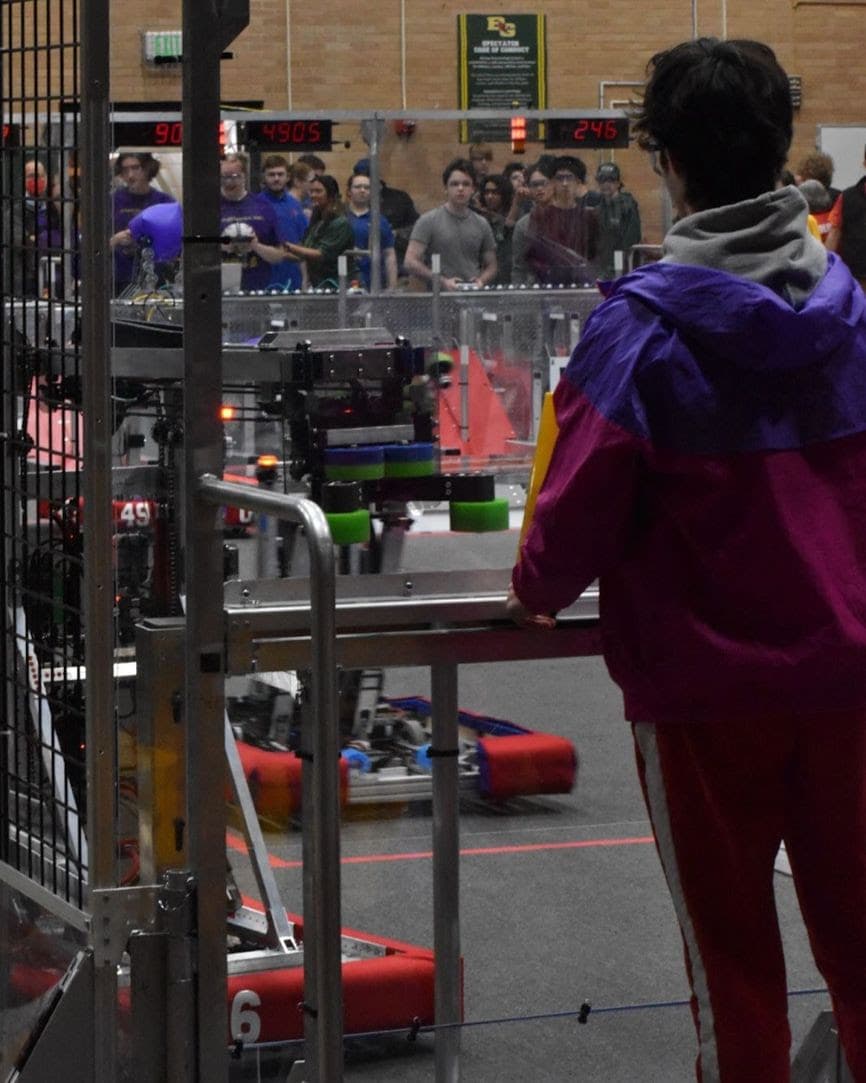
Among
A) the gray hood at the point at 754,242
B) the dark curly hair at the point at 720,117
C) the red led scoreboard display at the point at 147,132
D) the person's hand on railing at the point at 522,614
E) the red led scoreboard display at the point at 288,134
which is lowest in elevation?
the person's hand on railing at the point at 522,614

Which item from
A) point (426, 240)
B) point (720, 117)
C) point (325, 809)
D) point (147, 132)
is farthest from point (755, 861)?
point (426, 240)

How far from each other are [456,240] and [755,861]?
9337mm

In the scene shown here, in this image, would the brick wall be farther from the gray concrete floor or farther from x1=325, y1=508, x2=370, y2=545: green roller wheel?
x1=325, y1=508, x2=370, y2=545: green roller wheel

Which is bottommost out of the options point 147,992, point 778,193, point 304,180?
point 147,992

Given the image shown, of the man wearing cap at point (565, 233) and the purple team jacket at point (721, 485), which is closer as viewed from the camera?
the purple team jacket at point (721, 485)

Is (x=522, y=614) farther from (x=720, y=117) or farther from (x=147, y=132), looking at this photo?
(x=147, y=132)

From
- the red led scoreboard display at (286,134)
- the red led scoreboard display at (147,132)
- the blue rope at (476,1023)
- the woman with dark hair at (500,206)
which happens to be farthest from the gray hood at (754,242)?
the woman with dark hair at (500,206)

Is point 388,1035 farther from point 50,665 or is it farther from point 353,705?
point 353,705

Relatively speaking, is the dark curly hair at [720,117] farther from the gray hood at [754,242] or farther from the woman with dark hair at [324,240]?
the woman with dark hair at [324,240]

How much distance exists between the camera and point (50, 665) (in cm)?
256

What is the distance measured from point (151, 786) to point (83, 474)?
1.29ft

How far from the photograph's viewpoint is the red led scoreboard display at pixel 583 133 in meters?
11.7

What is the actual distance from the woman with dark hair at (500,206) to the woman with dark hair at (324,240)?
0.96 meters

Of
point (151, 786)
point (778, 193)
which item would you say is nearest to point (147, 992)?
point (151, 786)
